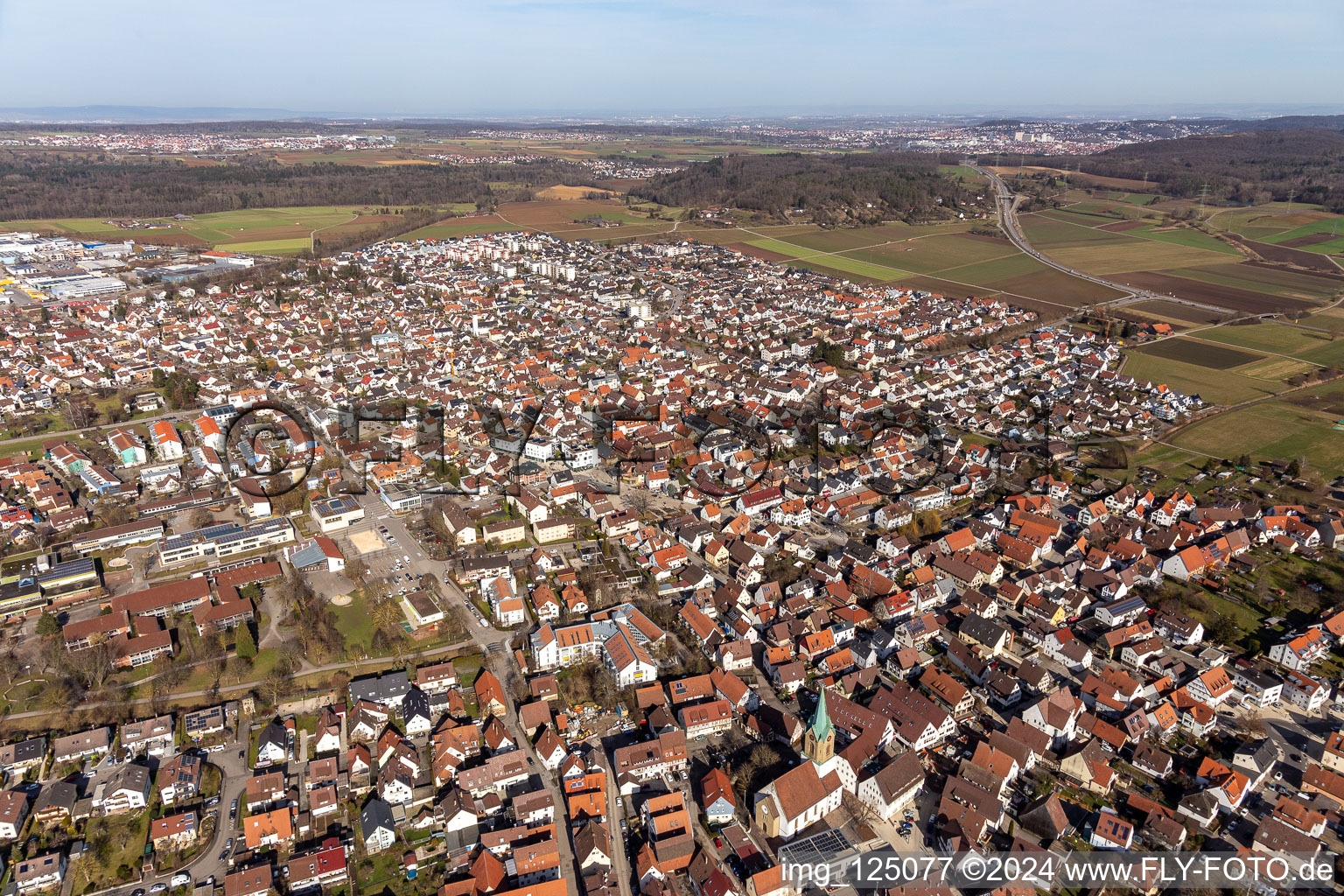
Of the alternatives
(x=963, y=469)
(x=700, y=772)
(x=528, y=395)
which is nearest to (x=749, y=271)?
(x=528, y=395)

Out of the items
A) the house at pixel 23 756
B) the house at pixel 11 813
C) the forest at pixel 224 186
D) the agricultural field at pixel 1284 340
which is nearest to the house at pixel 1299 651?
the house at pixel 11 813

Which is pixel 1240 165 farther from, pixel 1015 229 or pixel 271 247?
pixel 271 247

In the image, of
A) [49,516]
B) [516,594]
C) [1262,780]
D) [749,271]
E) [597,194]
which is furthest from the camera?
[597,194]

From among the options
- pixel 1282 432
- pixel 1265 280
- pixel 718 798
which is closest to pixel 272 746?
pixel 718 798

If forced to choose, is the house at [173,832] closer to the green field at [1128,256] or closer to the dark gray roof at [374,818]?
the dark gray roof at [374,818]

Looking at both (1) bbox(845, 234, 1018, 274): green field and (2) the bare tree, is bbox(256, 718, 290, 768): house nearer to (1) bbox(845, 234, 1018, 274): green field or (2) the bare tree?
(2) the bare tree

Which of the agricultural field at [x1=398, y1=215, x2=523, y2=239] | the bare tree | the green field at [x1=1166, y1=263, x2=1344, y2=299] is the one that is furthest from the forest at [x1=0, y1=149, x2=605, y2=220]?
the bare tree

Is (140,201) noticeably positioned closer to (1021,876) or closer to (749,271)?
(749,271)
